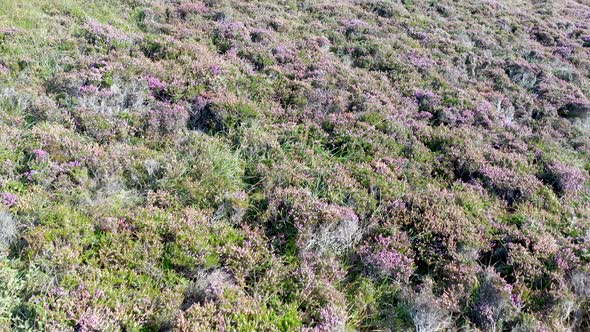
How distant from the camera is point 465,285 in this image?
538 cm

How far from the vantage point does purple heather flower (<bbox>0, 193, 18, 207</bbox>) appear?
5250mm

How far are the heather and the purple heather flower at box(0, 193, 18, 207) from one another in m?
0.02

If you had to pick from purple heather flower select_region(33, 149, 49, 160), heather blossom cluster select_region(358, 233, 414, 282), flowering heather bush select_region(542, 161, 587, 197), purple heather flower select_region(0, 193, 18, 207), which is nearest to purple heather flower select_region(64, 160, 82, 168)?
purple heather flower select_region(33, 149, 49, 160)

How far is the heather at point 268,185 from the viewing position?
189 inches

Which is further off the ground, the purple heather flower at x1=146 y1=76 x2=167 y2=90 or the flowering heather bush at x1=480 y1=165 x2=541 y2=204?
the purple heather flower at x1=146 y1=76 x2=167 y2=90

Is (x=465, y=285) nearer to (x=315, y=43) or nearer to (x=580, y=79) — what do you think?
(x=315, y=43)

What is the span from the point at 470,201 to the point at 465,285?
211cm

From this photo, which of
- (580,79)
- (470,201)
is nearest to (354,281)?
(470,201)

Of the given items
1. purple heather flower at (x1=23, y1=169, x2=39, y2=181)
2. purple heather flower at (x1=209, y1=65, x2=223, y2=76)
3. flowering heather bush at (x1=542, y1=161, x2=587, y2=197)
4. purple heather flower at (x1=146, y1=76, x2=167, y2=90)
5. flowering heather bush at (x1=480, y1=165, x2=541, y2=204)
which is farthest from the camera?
purple heather flower at (x1=209, y1=65, x2=223, y2=76)

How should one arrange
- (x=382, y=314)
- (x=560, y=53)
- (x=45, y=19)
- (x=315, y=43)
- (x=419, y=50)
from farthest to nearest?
(x=560, y=53), (x=419, y=50), (x=315, y=43), (x=45, y=19), (x=382, y=314)

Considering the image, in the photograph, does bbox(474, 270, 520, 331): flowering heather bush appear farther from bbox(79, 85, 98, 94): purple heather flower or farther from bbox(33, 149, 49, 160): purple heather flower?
bbox(79, 85, 98, 94): purple heather flower

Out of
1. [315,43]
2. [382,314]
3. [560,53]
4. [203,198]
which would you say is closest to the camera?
[382,314]

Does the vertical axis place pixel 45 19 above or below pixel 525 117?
above

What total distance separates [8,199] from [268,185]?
361 centimetres
